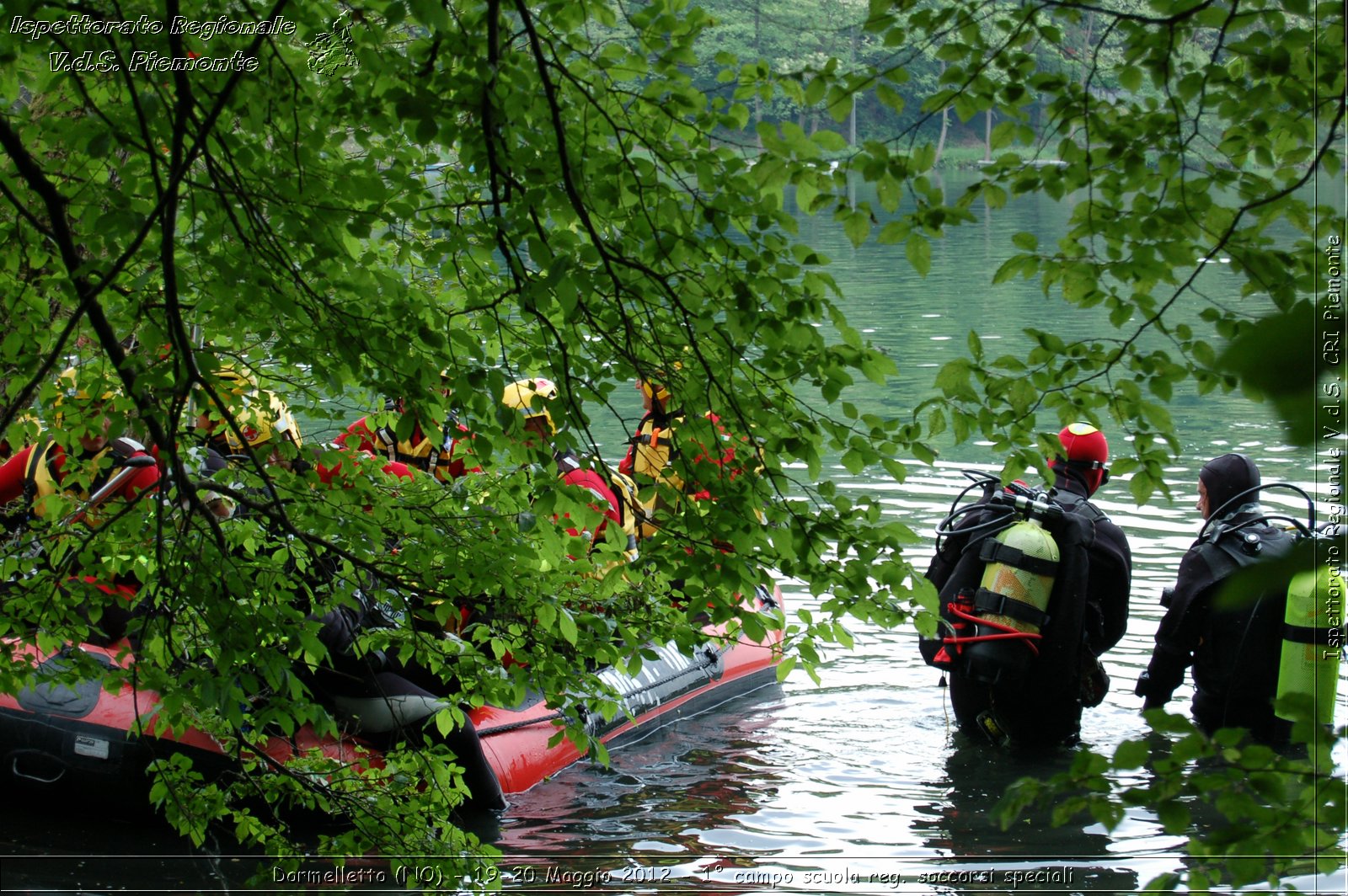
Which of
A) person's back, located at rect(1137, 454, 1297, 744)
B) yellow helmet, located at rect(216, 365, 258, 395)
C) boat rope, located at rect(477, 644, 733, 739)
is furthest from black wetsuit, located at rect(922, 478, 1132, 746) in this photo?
yellow helmet, located at rect(216, 365, 258, 395)

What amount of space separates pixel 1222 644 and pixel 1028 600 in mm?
1015

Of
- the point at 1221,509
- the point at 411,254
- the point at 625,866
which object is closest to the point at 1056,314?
the point at 1221,509

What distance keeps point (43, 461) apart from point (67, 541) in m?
2.70

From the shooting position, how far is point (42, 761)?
595cm

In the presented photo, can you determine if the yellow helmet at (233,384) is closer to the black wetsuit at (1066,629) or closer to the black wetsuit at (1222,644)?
the black wetsuit at (1066,629)

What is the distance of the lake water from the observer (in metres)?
5.72

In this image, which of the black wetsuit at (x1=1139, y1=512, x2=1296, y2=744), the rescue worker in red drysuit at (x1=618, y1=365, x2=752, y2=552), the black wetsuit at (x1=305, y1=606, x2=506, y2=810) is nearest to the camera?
the rescue worker in red drysuit at (x1=618, y1=365, x2=752, y2=552)

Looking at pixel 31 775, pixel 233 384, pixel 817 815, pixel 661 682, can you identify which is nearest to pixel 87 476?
pixel 233 384

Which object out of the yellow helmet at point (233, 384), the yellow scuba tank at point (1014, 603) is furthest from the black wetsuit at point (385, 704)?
the yellow scuba tank at point (1014, 603)

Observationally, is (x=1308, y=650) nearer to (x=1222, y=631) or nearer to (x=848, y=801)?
(x=1222, y=631)

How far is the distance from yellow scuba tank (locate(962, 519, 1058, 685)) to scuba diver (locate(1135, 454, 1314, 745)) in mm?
657

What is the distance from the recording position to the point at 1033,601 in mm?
6277

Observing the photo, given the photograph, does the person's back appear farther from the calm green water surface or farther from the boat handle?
the boat handle

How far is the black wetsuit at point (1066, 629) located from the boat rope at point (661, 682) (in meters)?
1.33
